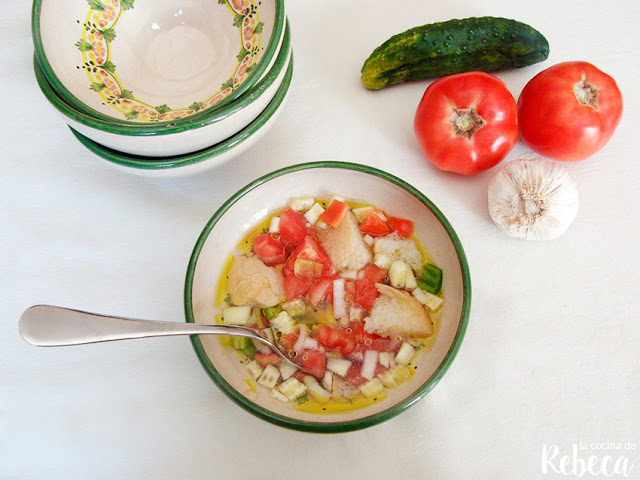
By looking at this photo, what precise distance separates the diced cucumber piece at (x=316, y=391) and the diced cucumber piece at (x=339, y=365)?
0.04 m

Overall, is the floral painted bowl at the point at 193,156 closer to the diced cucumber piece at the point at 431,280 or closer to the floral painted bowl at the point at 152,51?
the floral painted bowl at the point at 152,51

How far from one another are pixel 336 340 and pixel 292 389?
12cm

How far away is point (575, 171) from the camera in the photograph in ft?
4.13

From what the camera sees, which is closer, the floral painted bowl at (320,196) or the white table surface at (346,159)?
the floral painted bowl at (320,196)

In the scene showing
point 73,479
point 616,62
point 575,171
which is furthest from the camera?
point 616,62

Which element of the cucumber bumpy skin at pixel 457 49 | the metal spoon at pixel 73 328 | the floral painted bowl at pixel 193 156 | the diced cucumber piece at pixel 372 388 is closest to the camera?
the metal spoon at pixel 73 328

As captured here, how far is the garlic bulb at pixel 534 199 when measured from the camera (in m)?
1.12

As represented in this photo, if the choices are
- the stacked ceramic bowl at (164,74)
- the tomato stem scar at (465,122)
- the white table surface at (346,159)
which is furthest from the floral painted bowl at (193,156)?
the tomato stem scar at (465,122)

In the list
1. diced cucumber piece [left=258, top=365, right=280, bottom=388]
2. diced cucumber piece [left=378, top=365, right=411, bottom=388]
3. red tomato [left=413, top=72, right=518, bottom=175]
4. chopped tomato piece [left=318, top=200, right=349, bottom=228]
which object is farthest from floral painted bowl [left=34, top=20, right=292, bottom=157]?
diced cucumber piece [left=378, top=365, right=411, bottom=388]

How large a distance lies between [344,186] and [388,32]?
0.55 m

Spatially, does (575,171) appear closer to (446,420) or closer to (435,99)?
(435,99)

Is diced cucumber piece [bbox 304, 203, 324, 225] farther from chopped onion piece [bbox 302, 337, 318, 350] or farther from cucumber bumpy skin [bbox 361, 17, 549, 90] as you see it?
cucumber bumpy skin [bbox 361, 17, 549, 90]

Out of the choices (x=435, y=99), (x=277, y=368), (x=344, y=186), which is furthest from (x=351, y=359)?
(x=435, y=99)

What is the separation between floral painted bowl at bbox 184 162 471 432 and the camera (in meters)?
0.88
